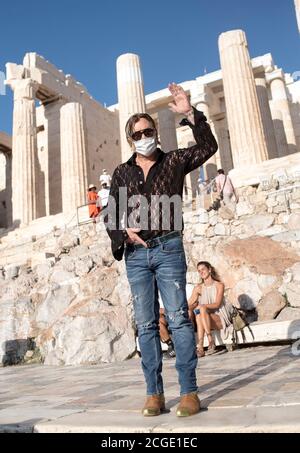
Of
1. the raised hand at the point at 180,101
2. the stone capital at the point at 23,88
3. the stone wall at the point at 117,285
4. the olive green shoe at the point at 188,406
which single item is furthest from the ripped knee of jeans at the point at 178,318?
the stone capital at the point at 23,88

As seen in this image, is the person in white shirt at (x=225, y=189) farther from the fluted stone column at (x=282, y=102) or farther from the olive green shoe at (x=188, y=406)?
the fluted stone column at (x=282, y=102)

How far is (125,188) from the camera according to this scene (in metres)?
3.10

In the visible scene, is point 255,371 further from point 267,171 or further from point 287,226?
point 267,171

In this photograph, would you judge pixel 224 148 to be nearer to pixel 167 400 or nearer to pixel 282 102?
pixel 282 102

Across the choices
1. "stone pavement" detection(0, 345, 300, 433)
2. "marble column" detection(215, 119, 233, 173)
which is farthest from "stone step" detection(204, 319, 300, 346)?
"marble column" detection(215, 119, 233, 173)

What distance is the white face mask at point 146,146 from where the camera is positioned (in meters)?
3.09

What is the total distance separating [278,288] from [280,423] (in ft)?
20.4

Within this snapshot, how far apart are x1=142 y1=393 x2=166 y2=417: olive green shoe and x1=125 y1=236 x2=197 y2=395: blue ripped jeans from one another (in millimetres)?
61

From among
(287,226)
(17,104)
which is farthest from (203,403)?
(17,104)

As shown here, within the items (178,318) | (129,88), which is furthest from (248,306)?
(129,88)

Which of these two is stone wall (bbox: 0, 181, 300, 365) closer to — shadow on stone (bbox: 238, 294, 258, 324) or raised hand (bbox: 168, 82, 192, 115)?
shadow on stone (bbox: 238, 294, 258, 324)

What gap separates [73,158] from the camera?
22.2 m

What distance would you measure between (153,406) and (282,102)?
89.0ft

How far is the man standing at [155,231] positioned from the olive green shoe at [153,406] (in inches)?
1.8
